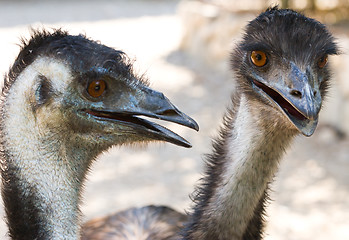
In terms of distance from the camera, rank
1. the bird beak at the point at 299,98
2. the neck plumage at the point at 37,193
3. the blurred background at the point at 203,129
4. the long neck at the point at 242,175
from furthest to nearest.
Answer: the blurred background at the point at 203,129, the long neck at the point at 242,175, the bird beak at the point at 299,98, the neck plumage at the point at 37,193

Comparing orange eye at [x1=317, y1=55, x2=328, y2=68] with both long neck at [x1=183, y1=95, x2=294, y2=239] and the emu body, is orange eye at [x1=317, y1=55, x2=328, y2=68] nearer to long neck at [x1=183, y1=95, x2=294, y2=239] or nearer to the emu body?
the emu body

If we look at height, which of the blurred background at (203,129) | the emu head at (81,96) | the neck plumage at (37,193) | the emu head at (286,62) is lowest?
the neck plumage at (37,193)

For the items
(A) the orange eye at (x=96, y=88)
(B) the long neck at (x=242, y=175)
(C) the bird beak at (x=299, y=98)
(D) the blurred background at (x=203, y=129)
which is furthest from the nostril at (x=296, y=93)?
(A) the orange eye at (x=96, y=88)

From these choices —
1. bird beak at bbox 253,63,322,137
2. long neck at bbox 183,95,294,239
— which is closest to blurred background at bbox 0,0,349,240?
long neck at bbox 183,95,294,239

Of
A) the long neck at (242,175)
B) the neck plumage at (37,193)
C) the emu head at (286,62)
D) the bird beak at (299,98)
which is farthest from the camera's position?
the long neck at (242,175)

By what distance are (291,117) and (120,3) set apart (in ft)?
38.0

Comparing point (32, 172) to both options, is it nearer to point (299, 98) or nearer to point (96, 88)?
point (96, 88)

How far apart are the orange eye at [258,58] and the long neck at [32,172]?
906 millimetres

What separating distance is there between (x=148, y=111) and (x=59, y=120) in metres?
0.32

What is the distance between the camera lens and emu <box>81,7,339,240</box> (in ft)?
7.99

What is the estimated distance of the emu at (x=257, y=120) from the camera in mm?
2436

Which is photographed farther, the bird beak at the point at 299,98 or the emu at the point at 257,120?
the emu at the point at 257,120

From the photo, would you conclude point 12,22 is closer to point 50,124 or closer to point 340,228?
point 340,228

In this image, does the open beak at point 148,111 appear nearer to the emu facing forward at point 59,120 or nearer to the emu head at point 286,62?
the emu facing forward at point 59,120
